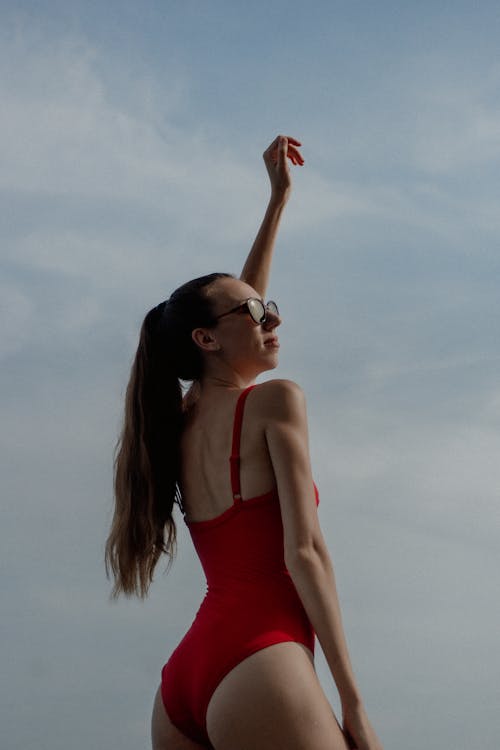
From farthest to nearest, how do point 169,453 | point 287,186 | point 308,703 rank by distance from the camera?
point 287,186 → point 169,453 → point 308,703

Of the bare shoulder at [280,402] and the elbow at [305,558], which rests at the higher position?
the bare shoulder at [280,402]

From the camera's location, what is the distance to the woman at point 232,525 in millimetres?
2990

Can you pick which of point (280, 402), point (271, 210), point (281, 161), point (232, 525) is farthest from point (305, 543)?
point (281, 161)

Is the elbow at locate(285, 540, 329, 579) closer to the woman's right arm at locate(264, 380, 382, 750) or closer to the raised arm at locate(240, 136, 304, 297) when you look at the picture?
the woman's right arm at locate(264, 380, 382, 750)

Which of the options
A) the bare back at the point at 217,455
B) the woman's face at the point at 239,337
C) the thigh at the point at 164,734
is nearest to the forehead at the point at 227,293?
the woman's face at the point at 239,337

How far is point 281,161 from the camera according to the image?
484cm

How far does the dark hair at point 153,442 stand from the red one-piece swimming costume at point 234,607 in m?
0.30

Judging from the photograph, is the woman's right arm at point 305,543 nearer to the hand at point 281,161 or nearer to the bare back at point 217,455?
the bare back at point 217,455

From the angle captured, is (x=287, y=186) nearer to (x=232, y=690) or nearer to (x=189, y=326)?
(x=189, y=326)

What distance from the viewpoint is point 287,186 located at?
4.82 metres

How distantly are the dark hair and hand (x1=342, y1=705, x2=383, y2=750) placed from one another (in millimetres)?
1048

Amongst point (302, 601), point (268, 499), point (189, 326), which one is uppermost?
point (189, 326)

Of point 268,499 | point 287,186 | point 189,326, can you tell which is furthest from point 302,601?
point 287,186

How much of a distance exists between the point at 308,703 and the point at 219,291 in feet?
4.96
